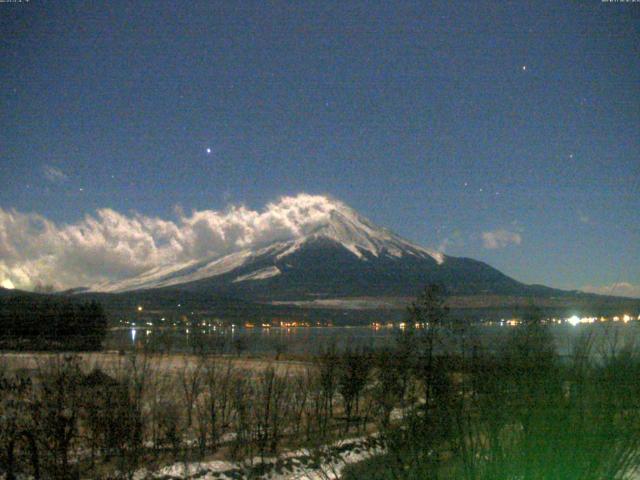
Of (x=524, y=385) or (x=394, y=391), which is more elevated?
(x=524, y=385)

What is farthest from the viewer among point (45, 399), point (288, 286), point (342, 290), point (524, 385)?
point (288, 286)

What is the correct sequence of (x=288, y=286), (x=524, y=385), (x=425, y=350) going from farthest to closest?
(x=288, y=286) → (x=425, y=350) → (x=524, y=385)

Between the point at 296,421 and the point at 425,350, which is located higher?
the point at 425,350

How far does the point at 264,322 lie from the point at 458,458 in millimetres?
109690

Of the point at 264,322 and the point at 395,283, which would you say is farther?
the point at 395,283

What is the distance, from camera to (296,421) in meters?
17.5

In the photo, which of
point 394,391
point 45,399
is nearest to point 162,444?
point 45,399

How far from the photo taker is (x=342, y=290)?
6235 inches

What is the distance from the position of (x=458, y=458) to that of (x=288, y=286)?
18444 centimetres

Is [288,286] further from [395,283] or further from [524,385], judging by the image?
[524,385]

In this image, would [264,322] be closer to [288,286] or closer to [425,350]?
[288,286]

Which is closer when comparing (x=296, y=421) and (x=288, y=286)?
(x=296, y=421)

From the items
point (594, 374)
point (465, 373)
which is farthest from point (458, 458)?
point (465, 373)

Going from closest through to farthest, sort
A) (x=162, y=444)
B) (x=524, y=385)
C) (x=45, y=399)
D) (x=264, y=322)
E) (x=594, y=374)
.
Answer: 1. (x=524, y=385)
2. (x=594, y=374)
3. (x=45, y=399)
4. (x=162, y=444)
5. (x=264, y=322)
